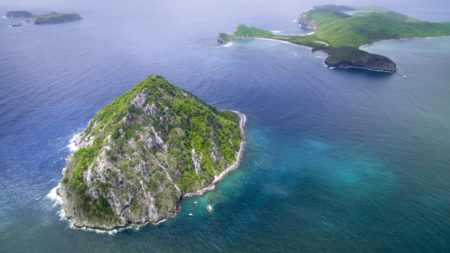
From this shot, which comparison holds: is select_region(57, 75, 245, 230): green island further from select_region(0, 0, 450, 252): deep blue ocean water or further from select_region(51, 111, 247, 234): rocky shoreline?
select_region(0, 0, 450, 252): deep blue ocean water

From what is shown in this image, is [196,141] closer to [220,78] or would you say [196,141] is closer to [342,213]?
[342,213]

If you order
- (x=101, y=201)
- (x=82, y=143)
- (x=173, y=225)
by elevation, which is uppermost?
(x=82, y=143)

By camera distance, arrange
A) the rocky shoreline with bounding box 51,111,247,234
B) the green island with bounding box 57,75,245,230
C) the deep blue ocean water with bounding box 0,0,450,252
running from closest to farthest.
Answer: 1. the deep blue ocean water with bounding box 0,0,450,252
2. the rocky shoreline with bounding box 51,111,247,234
3. the green island with bounding box 57,75,245,230

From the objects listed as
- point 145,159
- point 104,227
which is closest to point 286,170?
point 145,159

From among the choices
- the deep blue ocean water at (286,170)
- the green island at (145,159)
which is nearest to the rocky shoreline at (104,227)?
the green island at (145,159)

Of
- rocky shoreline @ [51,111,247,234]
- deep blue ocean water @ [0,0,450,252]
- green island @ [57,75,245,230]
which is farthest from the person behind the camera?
green island @ [57,75,245,230]

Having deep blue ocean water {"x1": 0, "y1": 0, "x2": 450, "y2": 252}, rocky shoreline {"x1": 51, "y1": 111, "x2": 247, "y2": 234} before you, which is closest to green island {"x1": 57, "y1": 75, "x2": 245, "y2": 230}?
rocky shoreline {"x1": 51, "y1": 111, "x2": 247, "y2": 234}

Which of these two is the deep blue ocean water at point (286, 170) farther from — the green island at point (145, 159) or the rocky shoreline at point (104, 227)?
the green island at point (145, 159)

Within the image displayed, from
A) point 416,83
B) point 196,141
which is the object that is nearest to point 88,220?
point 196,141
